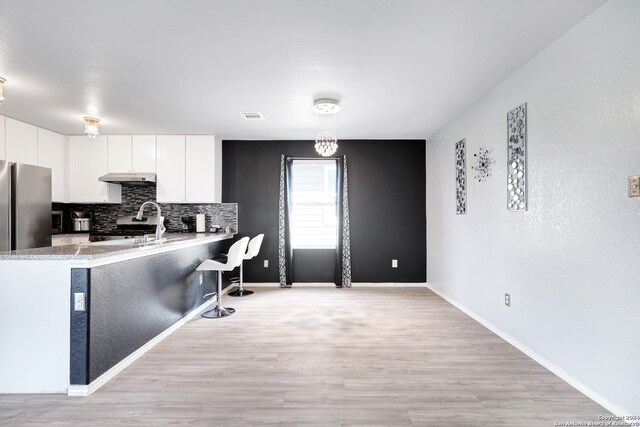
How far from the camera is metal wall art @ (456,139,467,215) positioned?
13.2 feet

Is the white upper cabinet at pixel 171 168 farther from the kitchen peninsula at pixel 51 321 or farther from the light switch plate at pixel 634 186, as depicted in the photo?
the light switch plate at pixel 634 186

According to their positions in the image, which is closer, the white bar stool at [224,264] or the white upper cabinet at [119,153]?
the white bar stool at [224,264]

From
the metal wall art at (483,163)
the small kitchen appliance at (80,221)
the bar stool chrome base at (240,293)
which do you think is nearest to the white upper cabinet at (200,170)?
the bar stool chrome base at (240,293)

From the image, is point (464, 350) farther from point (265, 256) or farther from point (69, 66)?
point (69, 66)

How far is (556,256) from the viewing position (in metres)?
2.46

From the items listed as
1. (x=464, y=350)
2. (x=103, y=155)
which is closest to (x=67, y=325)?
(x=464, y=350)

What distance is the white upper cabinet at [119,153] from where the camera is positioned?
5.11 m

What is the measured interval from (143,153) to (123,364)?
11.5ft

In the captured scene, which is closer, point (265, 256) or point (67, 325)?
point (67, 325)

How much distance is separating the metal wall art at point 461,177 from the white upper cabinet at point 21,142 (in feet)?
18.6

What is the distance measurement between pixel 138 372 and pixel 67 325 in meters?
0.63

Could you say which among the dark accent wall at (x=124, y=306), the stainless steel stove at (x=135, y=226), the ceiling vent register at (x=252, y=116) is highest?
the ceiling vent register at (x=252, y=116)

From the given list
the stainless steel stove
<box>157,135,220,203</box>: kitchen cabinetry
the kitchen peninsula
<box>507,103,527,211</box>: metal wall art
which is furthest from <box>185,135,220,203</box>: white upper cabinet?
<box>507,103,527,211</box>: metal wall art

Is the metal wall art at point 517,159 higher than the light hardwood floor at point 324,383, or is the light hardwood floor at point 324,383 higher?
the metal wall art at point 517,159
